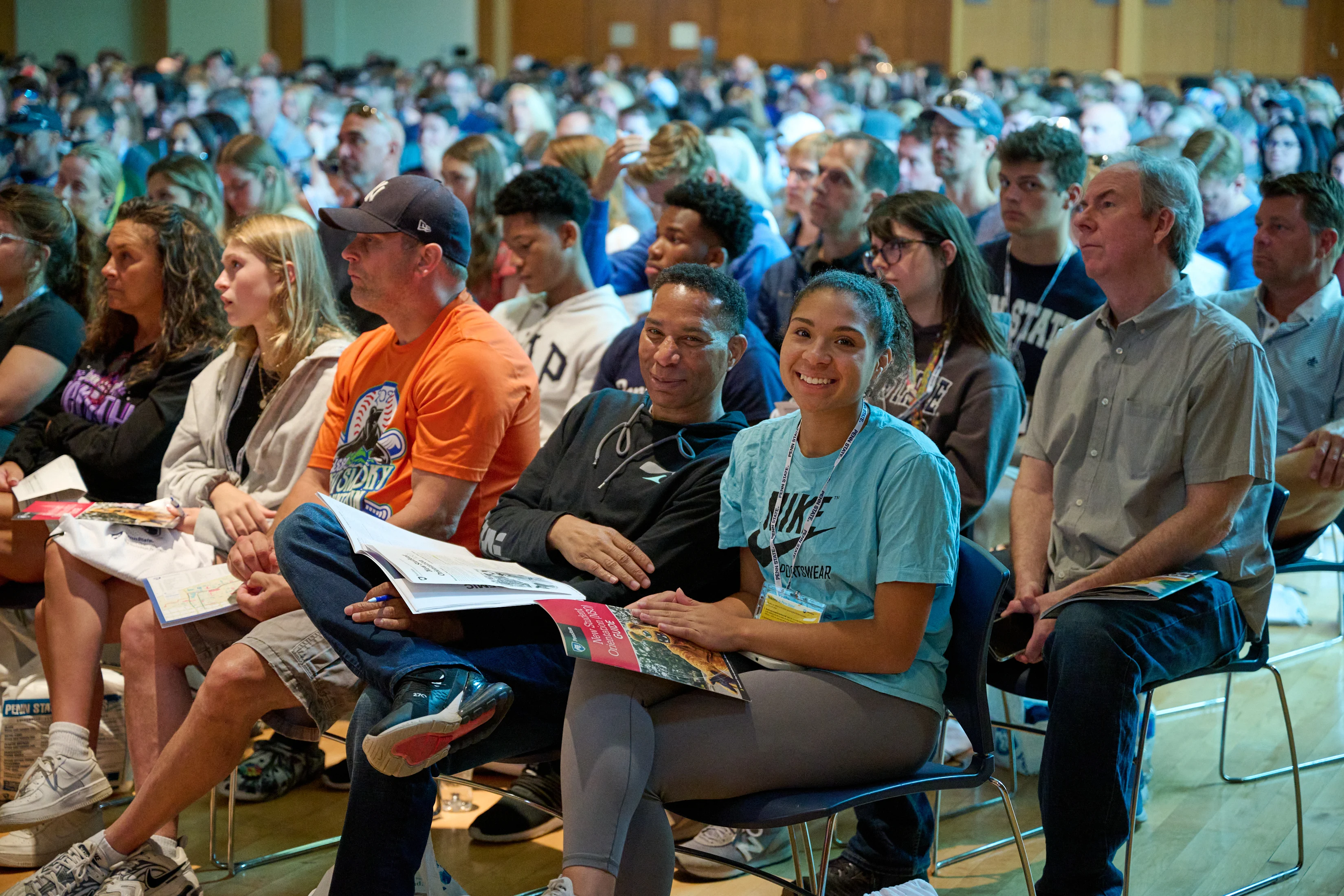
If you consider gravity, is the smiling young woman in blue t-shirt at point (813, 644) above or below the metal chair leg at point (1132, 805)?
above

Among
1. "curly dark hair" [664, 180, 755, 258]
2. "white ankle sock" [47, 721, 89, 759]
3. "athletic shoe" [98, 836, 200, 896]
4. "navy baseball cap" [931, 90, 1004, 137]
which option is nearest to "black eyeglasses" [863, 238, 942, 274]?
"curly dark hair" [664, 180, 755, 258]

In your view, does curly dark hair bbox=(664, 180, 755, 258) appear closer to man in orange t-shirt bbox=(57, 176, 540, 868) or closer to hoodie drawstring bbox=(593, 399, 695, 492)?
man in orange t-shirt bbox=(57, 176, 540, 868)

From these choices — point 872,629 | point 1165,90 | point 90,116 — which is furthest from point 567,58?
point 872,629

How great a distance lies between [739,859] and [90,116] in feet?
26.1

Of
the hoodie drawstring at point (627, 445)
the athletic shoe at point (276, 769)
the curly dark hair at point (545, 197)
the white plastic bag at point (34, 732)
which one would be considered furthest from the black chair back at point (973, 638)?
the white plastic bag at point (34, 732)

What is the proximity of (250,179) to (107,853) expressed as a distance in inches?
132

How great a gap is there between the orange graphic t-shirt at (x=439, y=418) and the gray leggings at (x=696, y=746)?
733mm

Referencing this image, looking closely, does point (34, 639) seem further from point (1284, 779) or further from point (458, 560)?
point (1284, 779)

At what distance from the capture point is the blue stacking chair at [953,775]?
1.98m

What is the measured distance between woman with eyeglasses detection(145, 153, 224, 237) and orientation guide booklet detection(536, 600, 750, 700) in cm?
311

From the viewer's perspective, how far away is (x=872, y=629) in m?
2.07

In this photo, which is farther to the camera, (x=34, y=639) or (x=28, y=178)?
(x=28, y=178)

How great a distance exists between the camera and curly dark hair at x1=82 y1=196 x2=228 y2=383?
3.39 m

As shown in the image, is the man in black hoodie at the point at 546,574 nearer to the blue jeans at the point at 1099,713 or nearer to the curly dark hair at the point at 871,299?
the curly dark hair at the point at 871,299
